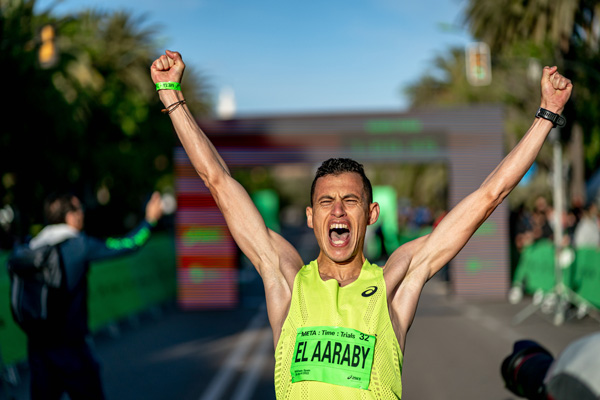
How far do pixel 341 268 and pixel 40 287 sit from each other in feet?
9.02

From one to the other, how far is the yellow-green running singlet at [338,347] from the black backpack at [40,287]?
2610 millimetres

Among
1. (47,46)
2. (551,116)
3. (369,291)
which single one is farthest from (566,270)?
(47,46)

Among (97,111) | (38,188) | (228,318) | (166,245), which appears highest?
(97,111)

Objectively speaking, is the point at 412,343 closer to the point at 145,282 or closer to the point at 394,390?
the point at 145,282

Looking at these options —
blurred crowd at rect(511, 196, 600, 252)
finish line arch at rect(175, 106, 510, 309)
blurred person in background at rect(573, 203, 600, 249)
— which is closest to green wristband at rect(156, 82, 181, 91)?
blurred crowd at rect(511, 196, 600, 252)

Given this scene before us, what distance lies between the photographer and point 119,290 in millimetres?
12820

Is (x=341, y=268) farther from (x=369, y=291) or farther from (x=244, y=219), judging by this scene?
(x=244, y=219)

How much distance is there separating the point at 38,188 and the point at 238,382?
1532 centimetres

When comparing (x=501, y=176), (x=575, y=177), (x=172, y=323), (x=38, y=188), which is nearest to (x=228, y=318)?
(x=172, y=323)

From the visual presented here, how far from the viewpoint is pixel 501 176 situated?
278 cm

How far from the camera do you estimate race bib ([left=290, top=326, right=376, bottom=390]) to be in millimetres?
2496

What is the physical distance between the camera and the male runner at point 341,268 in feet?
8.28

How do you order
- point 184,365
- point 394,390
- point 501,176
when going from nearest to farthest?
point 394,390 → point 501,176 → point 184,365

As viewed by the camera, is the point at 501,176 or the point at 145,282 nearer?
the point at 501,176
